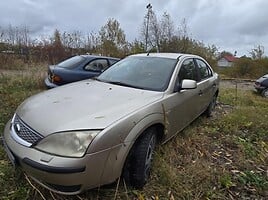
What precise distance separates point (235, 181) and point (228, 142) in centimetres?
129

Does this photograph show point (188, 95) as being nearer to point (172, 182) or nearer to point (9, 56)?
point (172, 182)

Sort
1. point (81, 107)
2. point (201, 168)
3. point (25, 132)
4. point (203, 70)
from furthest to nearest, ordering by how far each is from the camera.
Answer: point (203, 70), point (201, 168), point (81, 107), point (25, 132)

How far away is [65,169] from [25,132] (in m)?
0.59

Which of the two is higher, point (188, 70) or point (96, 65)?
point (96, 65)

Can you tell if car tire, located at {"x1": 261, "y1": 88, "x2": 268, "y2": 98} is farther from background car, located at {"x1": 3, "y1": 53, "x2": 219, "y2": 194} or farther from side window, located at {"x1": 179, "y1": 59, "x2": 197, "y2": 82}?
background car, located at {"x1": 3, "y1": 53, "x2": 219, "y2": 194}

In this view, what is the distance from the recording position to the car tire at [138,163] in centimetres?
266

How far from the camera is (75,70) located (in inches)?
272

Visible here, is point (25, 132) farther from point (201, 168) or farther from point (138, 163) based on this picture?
point (201, 168)

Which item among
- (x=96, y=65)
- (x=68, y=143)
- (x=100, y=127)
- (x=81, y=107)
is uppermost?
(x=96, y=65)

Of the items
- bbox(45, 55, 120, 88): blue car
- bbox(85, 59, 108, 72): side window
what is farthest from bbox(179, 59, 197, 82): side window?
bbox(85, 59, 108, 72): side window

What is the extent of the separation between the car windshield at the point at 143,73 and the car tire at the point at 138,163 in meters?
0.83


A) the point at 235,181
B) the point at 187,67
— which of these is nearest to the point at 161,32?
the point at 187,67

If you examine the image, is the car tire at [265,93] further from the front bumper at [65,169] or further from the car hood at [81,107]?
the front bumper at [65,169]

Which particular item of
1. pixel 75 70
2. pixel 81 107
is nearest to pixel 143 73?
pixel 81 107
